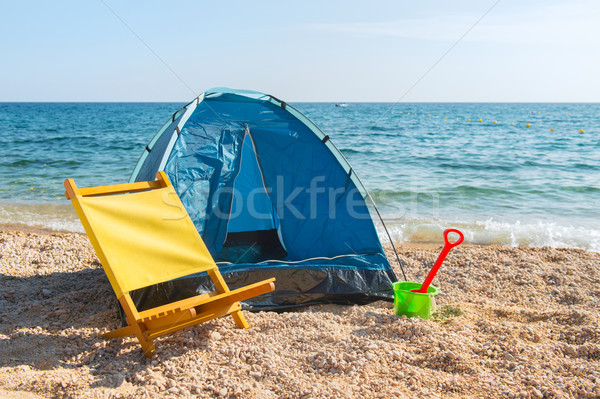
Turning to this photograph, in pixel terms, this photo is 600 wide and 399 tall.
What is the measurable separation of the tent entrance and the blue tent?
1cm

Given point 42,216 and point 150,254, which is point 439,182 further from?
point 150,254

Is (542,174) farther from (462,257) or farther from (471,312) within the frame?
(471,312)

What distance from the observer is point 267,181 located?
4.81 meters

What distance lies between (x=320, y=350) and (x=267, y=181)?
2229mm

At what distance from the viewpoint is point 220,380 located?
2.66m

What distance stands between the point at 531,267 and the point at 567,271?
0.34 metres

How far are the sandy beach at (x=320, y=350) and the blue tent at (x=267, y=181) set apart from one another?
74cm

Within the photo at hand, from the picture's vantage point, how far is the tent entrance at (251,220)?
4793 millimetres

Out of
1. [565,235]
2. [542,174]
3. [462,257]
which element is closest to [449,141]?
[542,174]

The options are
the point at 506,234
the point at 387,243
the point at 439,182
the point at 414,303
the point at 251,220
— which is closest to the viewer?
the point at 414,303

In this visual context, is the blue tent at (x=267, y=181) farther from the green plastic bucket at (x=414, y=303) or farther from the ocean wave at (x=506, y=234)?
the ocean wave at (x=506, y=234)

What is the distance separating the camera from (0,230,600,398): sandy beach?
2584 millimetres

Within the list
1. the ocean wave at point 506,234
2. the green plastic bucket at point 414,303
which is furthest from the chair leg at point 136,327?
the ocean wave at point 506,234

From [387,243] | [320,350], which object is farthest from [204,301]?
[387,243]
